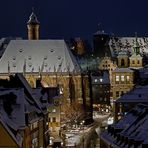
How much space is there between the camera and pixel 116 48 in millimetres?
175125

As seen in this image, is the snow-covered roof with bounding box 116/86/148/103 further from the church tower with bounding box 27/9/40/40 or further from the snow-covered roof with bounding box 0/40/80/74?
the church tower with bounding box 27/9/40/40

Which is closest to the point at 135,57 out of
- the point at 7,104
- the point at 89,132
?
the point at 89,132

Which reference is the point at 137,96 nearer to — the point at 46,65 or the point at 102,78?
the point at 46,65

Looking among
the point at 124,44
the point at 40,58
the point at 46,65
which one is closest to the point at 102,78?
the point at 124,44

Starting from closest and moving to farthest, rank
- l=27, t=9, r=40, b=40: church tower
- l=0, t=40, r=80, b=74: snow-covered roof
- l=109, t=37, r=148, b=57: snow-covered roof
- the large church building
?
the large church building, l=0, t=40, r=80, b=74: snow-covered roof, l=27, t=9, r=40, b=40: church tower, l=109, t=37, r=148, b=57: snow-covered roof

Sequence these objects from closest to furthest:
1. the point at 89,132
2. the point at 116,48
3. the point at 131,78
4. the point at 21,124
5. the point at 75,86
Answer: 1. the point at 21,124
2. the point at 89,132
3. the point at 75,86
4. the point at 131,78
5. the point at 116,48

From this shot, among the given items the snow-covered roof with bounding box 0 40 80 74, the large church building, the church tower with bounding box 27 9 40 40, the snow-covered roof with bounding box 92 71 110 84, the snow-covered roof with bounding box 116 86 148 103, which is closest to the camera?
the snow-covered roof with bounding box 116 86 148 103

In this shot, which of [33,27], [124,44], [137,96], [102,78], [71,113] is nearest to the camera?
[137,96]

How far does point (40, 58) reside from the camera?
130625 mm

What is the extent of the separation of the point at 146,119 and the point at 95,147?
89.5 ft

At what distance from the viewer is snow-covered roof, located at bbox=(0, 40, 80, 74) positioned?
12900 centimetres

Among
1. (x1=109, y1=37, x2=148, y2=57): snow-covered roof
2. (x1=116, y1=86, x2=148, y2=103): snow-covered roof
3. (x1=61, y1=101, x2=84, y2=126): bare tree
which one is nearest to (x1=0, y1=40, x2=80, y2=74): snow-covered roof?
(x1=61, y1=101, x2=84, y2=126): bare tree

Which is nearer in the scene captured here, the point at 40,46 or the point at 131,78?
the point at 40,46

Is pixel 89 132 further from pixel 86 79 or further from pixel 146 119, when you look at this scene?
pixel 146 119
